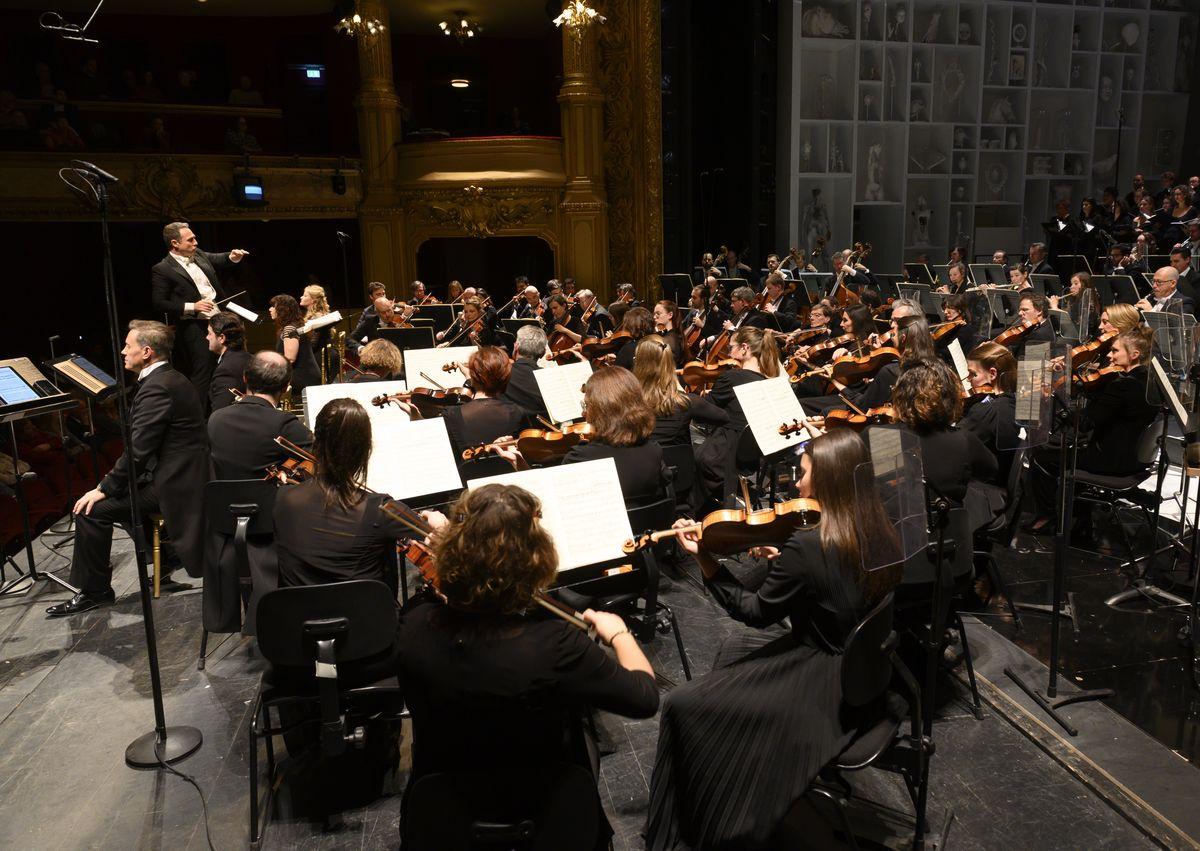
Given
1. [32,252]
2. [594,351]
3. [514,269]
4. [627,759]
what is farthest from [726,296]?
[32,252]

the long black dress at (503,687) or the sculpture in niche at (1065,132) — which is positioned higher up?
the sculpture in niche at (1065,132)

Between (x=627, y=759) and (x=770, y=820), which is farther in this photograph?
(x=627, y=759)

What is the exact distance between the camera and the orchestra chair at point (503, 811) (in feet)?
6.56

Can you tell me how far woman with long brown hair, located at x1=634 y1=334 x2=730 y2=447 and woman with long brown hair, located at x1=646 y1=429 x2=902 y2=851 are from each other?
A: 2205 mm

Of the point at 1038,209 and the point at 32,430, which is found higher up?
the point at 1038,209

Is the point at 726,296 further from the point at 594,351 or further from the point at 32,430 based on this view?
the point at 32,430

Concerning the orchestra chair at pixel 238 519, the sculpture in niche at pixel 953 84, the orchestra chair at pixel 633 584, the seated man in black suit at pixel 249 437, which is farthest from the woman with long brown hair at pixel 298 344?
the sculpture in niche at pixel 953 84

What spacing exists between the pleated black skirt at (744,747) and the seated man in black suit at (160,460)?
10.4 feet

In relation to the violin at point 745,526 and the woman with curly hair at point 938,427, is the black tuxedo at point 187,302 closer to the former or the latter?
the violin at point 745,526

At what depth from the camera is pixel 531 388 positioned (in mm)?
5887

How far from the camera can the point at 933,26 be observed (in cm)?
1356

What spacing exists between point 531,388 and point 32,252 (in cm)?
1124

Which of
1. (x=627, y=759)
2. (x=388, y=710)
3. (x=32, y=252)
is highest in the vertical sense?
(x=32, y=252)

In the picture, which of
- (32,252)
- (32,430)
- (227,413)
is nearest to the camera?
(227,413)
